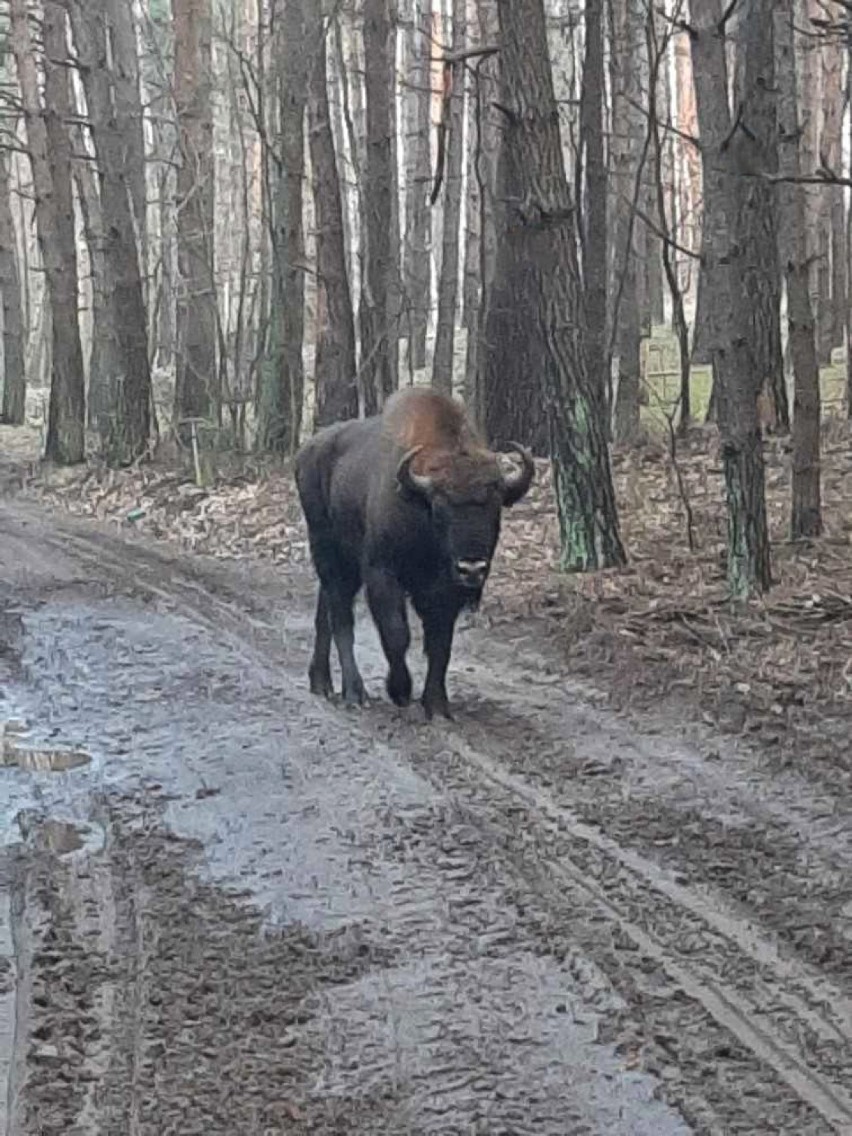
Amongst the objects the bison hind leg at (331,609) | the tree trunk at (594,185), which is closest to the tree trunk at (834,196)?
the tree trunk at (594,185)

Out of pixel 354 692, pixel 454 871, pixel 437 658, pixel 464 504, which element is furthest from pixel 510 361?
pixel 454 871

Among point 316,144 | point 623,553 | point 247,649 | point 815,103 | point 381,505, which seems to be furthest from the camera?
point 815,103

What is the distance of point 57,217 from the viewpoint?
2497 centimetres

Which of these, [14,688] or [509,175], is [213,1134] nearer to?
[14,688]

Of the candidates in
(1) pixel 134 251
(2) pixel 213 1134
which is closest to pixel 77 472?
(1) pixel 134 251

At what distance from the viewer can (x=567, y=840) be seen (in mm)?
7102

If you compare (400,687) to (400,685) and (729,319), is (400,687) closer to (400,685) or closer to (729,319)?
(400,685)

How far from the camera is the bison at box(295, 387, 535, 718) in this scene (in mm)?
9094

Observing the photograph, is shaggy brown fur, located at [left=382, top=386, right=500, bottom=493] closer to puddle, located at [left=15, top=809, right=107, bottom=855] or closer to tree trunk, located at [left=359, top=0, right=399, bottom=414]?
puddle, located at [left=15, top=809, right=107, bottom=855]

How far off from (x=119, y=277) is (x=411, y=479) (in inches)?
604

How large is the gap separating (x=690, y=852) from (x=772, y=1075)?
211 cm

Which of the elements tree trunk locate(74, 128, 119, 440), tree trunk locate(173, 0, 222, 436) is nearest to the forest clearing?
tree trunk locate(173, 0, 222, 436)

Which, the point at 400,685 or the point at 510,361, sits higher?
the point at 510,361

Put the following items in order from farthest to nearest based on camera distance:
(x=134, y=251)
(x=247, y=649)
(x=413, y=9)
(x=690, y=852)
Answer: (x=413, y=9)
(x=134, y=251)
(x=247, y=649)
(x=690, y=852)
